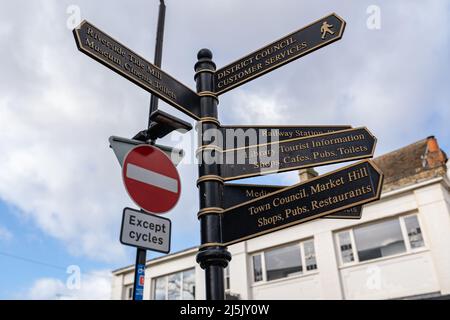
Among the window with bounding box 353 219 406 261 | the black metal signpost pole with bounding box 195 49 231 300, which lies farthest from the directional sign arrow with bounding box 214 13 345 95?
the window with bounding box 353 219 406 261

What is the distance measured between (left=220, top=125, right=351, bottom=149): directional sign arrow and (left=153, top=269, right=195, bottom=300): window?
1795 centimetres

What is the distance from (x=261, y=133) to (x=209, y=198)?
88 centimetres

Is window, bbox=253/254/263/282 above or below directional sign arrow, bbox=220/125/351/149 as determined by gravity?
above

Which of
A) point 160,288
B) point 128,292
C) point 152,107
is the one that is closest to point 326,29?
point 152,107

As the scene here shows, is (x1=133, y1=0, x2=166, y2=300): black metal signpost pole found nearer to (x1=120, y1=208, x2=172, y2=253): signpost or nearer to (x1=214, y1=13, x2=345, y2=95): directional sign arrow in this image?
(x1=120, y1=208, x2=172, y2=253): signpost

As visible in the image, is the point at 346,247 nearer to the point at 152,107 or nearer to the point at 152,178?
the point at 152,107

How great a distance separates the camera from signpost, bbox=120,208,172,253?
328cm

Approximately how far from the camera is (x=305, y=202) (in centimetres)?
314

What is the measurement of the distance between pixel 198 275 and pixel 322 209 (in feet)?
61.6

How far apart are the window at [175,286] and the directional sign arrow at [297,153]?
59.4 ft

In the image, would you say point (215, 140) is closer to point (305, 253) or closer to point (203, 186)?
point (203, 186)

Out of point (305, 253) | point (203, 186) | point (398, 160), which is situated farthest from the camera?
point (398, 160)

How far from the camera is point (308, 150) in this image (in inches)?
146
